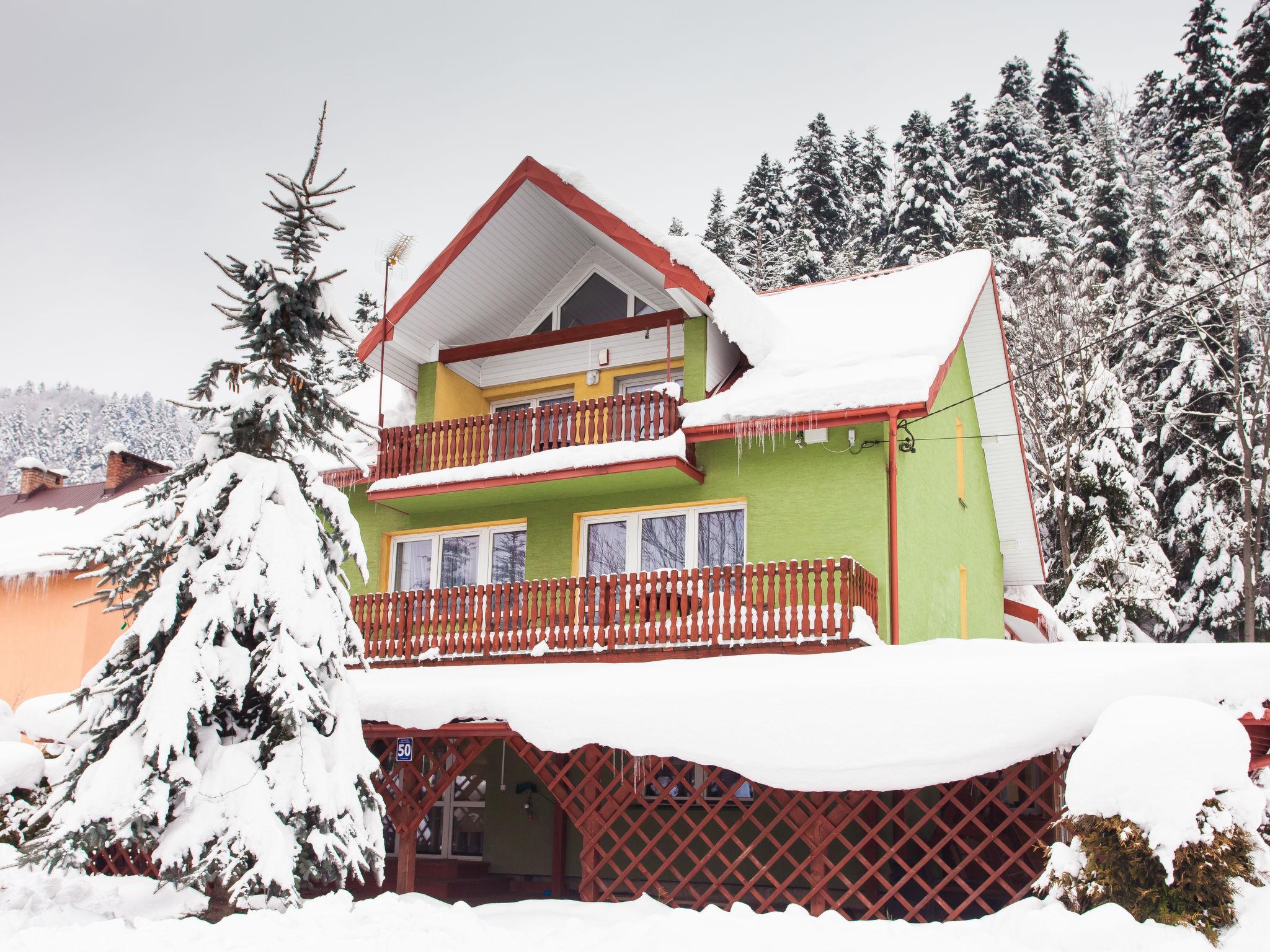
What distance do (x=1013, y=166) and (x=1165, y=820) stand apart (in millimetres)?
38631

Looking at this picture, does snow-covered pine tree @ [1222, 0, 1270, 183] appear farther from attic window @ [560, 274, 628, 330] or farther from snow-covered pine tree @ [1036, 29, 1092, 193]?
attic window @ [560, 274, 628, 330]

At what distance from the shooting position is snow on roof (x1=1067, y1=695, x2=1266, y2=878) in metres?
7.50

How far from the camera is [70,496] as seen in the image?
26734 mm

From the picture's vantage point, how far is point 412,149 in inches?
3127

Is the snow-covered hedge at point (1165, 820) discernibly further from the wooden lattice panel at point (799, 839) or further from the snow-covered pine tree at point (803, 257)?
the snow-covered pine tree at point (803, 257)

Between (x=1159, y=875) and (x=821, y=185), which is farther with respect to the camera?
(x=821, y=185)

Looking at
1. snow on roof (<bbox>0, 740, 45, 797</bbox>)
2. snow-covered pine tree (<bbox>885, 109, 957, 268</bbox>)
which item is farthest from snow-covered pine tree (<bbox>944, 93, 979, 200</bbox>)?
snow on roof (<bbox>0, 740, 45, 797</bbox>)

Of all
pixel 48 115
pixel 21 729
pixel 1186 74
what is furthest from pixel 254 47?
pixel 21 729

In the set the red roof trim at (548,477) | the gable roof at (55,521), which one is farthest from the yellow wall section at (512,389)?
the gable roof at (55,521)

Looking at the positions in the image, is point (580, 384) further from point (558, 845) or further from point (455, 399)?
point (558, 845)

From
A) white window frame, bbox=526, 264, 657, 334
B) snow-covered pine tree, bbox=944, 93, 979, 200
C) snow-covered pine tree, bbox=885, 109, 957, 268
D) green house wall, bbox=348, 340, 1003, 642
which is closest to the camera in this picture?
green house wall, bbox=348, 340, 1003, 642

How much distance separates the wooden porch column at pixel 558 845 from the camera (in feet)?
48.9

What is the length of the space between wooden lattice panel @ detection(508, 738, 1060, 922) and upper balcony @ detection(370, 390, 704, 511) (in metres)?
3.90

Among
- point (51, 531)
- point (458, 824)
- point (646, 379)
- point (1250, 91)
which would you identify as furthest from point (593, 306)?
point (1250, 91)
